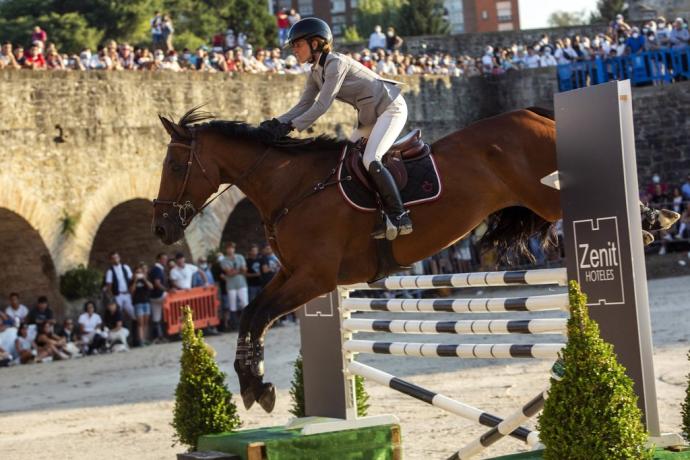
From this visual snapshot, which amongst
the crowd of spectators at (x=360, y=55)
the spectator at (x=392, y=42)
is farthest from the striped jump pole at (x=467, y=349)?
the spectator at (x=392, y=42)

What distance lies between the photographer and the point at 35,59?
20.6 m

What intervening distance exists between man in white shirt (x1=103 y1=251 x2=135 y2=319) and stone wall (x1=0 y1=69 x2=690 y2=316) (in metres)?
1.33

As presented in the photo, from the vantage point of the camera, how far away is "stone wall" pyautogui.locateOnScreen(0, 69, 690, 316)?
19.9 m

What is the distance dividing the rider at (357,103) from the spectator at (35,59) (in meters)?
13.6

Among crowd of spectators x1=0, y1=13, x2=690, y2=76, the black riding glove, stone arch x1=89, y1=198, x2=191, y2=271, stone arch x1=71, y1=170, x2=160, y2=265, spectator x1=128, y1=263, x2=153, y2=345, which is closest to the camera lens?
the black riding glove

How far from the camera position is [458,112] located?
2895 centimetres

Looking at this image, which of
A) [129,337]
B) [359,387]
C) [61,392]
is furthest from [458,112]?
[359,387]

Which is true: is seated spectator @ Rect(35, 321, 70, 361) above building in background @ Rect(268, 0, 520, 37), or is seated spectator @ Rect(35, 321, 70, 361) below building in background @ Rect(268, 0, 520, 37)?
below

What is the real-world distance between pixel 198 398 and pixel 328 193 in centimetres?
179

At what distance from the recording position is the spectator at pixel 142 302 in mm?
18625

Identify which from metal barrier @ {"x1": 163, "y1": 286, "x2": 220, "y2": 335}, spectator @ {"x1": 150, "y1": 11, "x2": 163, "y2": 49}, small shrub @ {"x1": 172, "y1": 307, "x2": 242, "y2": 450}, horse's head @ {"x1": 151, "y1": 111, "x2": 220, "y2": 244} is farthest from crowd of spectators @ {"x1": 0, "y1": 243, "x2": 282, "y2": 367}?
horse's head @ {"x1": 151, "y1": 111, "x2": 220, "y2": 244}

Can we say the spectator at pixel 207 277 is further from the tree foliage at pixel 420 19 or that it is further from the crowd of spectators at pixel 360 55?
the tree foliage at pixel 420 19

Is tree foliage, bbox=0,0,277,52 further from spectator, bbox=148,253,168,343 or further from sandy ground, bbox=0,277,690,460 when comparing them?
sandy ground, bbox=0,277,690,460

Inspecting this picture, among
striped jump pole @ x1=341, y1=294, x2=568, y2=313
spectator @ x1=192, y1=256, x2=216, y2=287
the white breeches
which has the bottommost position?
striped jump pole @ x1=341, y1=294, x2=568, y2=313
